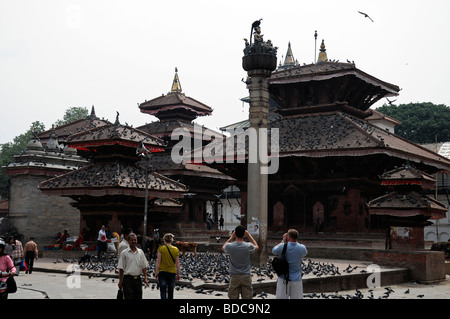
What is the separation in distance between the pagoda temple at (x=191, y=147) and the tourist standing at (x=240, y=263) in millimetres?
28650

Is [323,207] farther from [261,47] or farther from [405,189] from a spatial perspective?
[261,47]

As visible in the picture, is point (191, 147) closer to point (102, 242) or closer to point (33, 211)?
point (33, 211)

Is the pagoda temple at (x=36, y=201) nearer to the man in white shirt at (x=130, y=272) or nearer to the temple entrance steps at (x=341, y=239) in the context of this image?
the temple entrance steps at (x=341, y=239)

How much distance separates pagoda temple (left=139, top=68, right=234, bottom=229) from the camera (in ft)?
144

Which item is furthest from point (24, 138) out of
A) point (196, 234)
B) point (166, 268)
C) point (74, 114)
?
point (166, 268)

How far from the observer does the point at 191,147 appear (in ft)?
164

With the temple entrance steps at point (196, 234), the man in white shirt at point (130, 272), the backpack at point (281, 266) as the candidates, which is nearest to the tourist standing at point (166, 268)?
the man in white shirt at point (130, 272)

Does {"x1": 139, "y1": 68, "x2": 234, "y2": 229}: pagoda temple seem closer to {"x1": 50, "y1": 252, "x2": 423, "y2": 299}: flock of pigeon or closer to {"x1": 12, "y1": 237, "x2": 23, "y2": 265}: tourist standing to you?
{"x1": 50, "y1": 252, "x2": 423, "y2": 299}: flock of pigeon

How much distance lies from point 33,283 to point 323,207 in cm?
1859

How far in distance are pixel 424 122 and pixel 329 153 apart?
182 feet

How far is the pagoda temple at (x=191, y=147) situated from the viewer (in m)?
44.0

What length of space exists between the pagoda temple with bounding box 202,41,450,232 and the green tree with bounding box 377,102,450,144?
1794 inches

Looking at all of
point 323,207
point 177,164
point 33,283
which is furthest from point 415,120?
point 33,283
